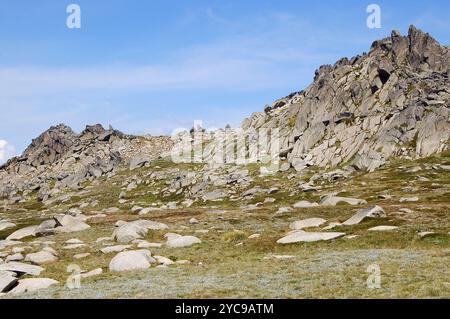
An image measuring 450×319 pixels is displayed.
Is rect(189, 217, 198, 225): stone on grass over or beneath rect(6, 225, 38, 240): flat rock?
over

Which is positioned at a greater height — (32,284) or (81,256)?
(32,284)

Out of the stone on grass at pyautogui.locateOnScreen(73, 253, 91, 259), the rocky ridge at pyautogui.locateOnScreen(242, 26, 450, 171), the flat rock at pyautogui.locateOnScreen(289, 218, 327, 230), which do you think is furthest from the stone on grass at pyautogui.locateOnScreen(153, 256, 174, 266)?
the rocky ridge at pyautogui.locateOnScreen(242, 26, 450, 171)

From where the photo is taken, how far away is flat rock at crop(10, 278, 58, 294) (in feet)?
96.4

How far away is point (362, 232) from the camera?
46.1 m

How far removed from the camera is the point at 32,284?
30297mm

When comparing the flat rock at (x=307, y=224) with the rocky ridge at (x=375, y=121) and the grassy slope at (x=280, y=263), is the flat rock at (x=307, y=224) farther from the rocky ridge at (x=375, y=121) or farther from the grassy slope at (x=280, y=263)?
the rocky ridge at (x=375, y=121)

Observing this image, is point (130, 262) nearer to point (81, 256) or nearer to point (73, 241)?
point (81, 256)

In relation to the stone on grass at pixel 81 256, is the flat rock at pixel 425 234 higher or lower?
higher

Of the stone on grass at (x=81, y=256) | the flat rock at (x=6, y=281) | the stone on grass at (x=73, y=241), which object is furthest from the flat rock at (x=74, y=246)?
the flat rock at (x=6, y=281)

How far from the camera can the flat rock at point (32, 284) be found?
29.4 meters

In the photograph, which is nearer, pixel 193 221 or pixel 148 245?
pixel 148 245

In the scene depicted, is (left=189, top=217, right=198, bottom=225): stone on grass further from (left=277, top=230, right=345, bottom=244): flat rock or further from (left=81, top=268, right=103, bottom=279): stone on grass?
(left=81, top=268, right=103, bottom=279): stone on grass

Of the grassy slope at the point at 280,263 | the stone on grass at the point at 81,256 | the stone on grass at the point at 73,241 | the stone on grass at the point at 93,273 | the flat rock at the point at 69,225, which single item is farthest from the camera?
the flat rock at the point at 69,225

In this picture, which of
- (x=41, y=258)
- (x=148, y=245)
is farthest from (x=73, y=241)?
(x=148, y=245)
